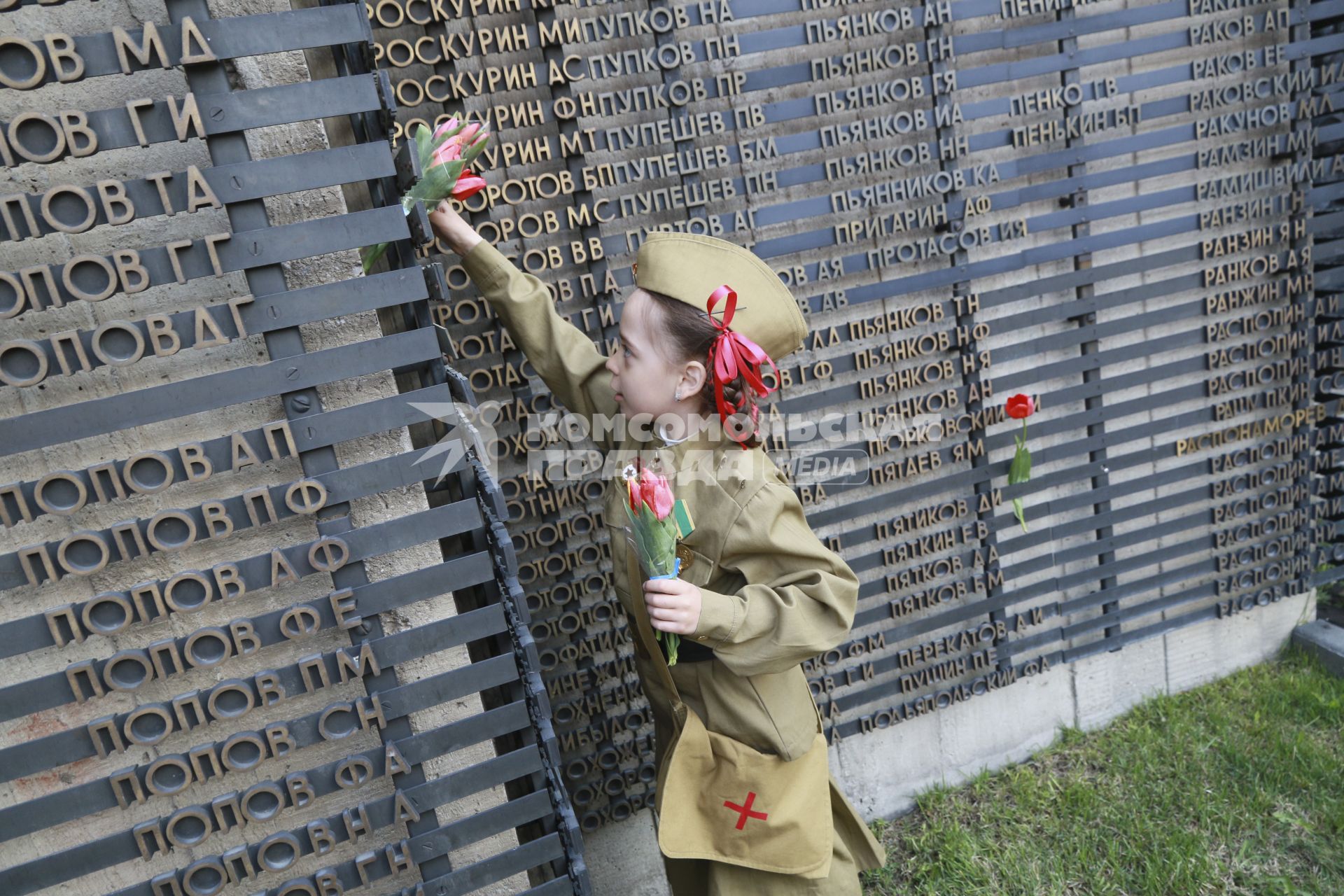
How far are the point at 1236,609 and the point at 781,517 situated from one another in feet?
9.81

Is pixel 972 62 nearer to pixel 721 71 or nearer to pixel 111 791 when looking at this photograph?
pixel 721 71

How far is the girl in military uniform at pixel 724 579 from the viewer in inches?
79.1

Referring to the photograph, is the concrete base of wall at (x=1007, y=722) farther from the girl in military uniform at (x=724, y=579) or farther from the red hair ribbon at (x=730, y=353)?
the red hair ribbon at (x=730, y=353)

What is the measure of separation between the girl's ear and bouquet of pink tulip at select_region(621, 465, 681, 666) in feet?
0.91

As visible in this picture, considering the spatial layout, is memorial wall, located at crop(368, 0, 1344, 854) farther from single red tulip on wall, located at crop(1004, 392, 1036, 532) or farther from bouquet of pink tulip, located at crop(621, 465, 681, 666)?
bouquet of pink tulip, located at crop(621, 465, 681, 666)

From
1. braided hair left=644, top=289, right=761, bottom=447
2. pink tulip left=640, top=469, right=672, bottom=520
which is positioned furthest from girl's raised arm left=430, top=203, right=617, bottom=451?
pink tulip left=640, top=469, right=672, bottom=520

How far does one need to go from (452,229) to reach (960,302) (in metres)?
1.95

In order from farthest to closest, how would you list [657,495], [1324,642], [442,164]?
[1324,642] < [442,164] < [657,495]

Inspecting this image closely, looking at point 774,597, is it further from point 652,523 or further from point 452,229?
point 452,229

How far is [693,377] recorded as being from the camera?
6.84 feet

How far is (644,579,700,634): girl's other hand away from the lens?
1890 millimetres

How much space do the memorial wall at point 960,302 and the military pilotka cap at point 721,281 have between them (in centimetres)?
72

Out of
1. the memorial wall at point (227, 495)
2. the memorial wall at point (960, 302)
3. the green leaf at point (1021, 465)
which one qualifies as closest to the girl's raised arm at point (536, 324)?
the memorial wall at point (227, 495)

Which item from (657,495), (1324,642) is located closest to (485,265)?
(657,495)
